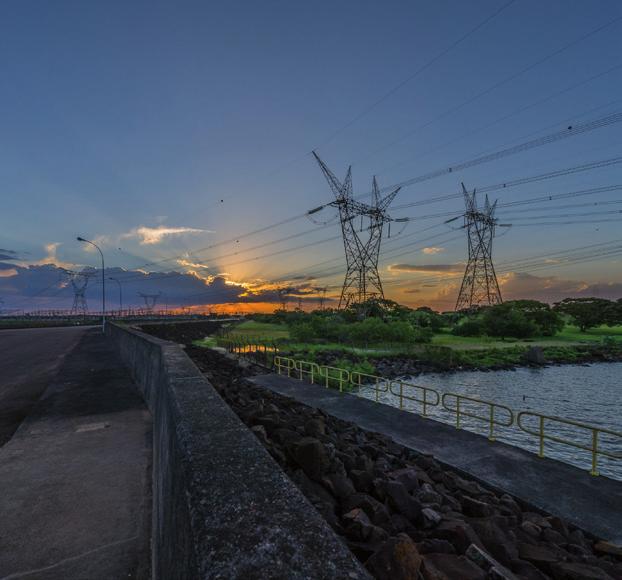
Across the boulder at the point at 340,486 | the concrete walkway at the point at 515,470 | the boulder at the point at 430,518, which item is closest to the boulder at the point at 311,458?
the boulder at the point at 340,486

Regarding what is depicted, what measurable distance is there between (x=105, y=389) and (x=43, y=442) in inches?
208

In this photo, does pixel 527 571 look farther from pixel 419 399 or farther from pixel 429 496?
pixel 419 399

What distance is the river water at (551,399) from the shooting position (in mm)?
13789

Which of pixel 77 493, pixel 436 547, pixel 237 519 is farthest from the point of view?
pixel 77 493

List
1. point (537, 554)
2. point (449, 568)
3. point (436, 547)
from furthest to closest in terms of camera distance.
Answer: point (537, 554), point (436, 547), point (449, 568)

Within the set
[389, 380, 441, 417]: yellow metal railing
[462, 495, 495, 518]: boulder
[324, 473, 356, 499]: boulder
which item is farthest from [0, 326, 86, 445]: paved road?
[389, 380, 441, 417]: yellow metal railing

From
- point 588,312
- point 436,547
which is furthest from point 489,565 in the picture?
point 588,312

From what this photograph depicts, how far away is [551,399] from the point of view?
23344 millimetres

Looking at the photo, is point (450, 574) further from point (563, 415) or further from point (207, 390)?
point (563, 415)

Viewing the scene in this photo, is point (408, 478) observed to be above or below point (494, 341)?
above

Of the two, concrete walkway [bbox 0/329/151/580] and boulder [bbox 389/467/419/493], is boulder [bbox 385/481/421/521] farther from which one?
concrete walkway [bbox 0/329/151/580]

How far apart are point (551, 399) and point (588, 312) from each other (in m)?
67.8

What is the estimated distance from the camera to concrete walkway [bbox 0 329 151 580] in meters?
4.51

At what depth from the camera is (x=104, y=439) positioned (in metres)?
8.58
